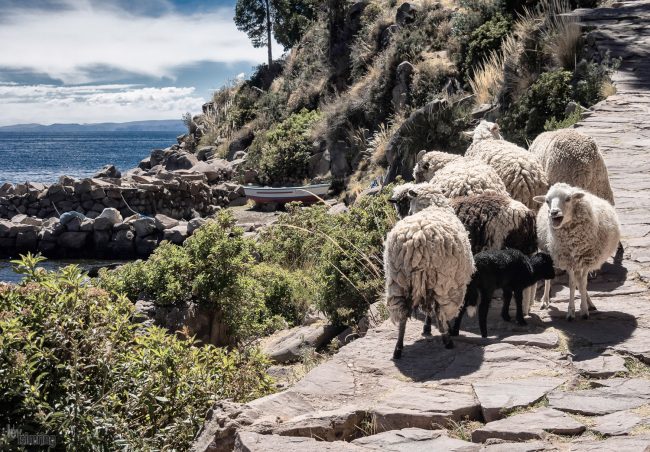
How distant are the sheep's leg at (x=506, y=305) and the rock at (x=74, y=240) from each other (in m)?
23.9

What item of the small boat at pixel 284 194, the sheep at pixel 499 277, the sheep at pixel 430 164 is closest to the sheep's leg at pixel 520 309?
the sheep at pixel 499 277

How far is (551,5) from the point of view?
1755 cm

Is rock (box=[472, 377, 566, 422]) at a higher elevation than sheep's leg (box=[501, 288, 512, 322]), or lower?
lower

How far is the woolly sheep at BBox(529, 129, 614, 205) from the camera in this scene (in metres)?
8.07

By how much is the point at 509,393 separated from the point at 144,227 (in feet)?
79.0

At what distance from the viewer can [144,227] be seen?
27.8 m

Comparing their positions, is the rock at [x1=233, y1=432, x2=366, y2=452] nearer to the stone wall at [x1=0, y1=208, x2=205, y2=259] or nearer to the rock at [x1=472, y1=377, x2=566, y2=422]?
the rock at [x1=472, y1=377, x2=566, y2=422]

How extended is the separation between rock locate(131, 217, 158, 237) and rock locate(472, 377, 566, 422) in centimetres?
2375

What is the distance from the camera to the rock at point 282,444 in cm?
435

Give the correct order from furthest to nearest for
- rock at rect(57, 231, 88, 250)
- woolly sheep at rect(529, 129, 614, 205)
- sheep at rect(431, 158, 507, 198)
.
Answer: rock at rect(57, 231, 88, 250) < woolly sheep at rect(529, 129, 614, 205) < sheep at rect(431, 158, 507, 198)

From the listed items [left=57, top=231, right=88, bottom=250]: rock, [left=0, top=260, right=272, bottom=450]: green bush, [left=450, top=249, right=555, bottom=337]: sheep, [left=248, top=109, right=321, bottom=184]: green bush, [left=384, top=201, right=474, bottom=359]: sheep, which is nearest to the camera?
[left=0, top=260, right=272, bottom=450]: green bush

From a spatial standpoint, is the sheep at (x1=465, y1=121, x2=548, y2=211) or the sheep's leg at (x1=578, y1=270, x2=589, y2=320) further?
the sheep at (x1=465, y1=121, x2=548, y2=211)

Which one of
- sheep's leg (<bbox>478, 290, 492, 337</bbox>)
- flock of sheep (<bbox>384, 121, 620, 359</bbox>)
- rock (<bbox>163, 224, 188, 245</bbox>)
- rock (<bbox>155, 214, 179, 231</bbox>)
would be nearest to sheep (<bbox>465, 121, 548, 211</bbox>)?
flock of sheep (<bbox>384, 121, 620, 359</bbox>)

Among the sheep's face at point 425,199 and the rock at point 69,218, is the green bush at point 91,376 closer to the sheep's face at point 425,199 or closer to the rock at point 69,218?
the sheep's face at point 425,199
